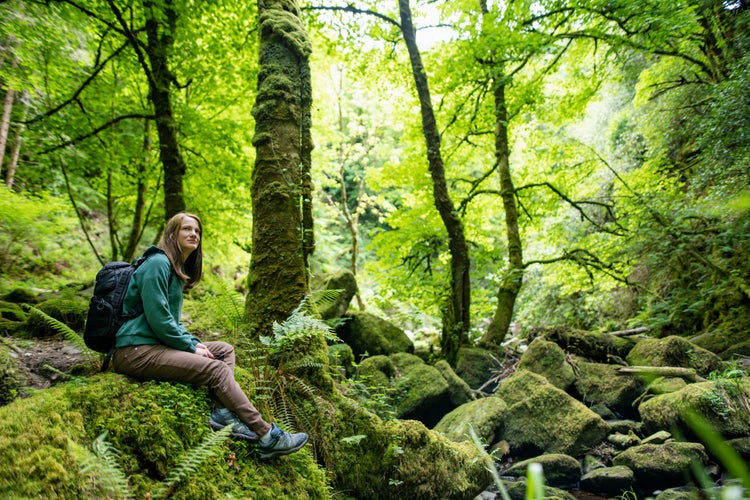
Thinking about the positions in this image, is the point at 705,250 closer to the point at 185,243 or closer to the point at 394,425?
the point at 394,425

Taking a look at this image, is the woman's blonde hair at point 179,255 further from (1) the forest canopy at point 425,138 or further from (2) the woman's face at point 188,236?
(1) the forest canopy at point 425,138

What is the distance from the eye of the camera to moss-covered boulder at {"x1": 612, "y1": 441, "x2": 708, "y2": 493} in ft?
14.3

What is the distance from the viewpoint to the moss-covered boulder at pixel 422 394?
5965 mm

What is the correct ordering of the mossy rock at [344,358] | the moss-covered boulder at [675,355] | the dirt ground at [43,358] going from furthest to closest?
the moss-covered boulder at [675,355] → the mossy rock at [344,358] → the dirt ground at [43,358]

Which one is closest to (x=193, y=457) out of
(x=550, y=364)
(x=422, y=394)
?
(x=422, y=394)

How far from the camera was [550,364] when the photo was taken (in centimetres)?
743

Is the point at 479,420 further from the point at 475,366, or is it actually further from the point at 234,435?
the point at 234,435

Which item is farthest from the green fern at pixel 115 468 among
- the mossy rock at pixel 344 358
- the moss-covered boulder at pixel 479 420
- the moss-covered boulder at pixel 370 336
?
the moss-covered boulder at pixel 370 336

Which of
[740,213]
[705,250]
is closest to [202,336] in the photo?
[740,213]

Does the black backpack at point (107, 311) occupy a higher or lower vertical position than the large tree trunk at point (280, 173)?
lower

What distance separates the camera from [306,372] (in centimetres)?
386

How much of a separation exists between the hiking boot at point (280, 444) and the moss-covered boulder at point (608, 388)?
6.03 meters

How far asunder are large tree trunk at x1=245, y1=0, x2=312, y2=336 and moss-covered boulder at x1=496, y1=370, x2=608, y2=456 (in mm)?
3878

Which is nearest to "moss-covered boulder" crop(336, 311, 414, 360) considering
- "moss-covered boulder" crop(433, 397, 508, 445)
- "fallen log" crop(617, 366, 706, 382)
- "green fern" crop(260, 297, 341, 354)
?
"moss-covered boulder" crop(433, 397, 508, 445)
